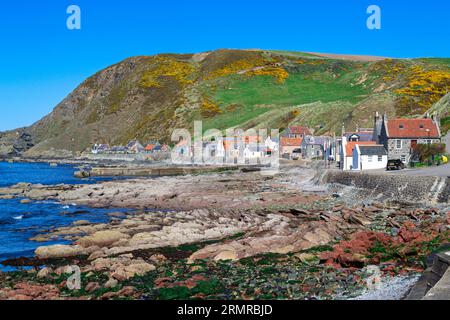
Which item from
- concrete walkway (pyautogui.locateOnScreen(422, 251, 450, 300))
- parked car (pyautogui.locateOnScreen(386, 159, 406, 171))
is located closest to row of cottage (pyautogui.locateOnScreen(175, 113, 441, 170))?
parked car (pyautogui.locateOnScreen(386, 159, 406, 171))

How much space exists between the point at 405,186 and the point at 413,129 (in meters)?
25.4

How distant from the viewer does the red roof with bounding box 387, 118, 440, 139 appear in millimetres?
65500

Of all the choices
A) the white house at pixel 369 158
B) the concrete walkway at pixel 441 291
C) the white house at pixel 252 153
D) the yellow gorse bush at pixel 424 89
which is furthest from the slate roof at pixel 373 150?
the yellow gorse bush at pixel 424 89

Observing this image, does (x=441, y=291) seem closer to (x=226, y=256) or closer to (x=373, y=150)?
(x=226, y=256)

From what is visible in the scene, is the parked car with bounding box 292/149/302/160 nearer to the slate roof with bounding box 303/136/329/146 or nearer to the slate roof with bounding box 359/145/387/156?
the slate roof with bounding box 303/136/329/146

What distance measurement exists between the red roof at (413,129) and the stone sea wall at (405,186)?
16.1m

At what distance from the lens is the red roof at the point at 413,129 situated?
6550cm

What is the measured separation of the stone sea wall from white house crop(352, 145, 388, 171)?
31.5 ft

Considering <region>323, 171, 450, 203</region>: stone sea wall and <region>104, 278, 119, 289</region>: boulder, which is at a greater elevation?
<region>323, 171, 450, 203</region>: stone sea wall

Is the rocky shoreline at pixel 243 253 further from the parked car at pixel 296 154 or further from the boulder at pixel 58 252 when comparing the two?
the parked car at pixel 296 154

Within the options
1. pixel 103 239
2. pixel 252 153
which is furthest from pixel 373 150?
A: pixel 252 153
